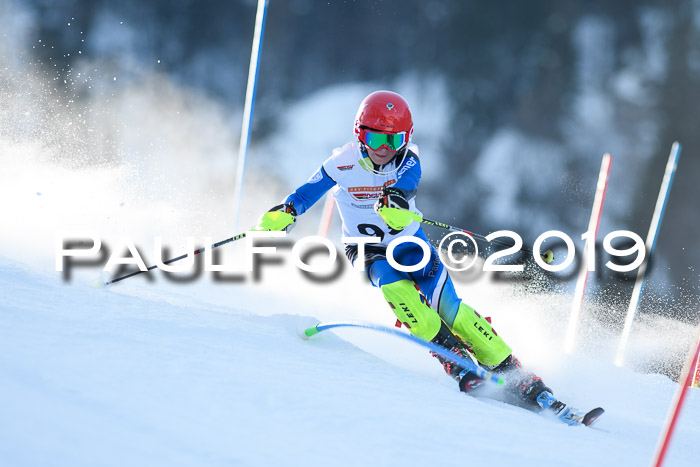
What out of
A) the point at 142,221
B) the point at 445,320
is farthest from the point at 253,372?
the point at 142,221

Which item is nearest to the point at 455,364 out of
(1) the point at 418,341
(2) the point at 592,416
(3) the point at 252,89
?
(1) the point at 418,341

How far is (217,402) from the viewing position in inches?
57.4

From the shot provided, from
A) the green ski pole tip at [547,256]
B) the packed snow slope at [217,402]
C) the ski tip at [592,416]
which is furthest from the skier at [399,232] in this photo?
the green ski pole tip at [547,256]

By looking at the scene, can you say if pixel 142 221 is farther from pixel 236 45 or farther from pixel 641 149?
pixel 641 149

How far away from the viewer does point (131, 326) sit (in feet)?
6.18

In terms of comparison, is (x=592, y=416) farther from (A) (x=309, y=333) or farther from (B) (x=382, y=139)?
(B) (x=382, y=139)

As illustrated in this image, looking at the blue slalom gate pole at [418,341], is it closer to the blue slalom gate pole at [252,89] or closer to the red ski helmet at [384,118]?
the red ski helmet at [384,118]

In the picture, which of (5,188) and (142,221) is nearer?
(5,188)

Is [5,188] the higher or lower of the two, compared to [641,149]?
lower

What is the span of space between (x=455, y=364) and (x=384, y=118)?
111 cm

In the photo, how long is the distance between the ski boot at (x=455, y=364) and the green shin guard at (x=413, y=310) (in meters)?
0.07

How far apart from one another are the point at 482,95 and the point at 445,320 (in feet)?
17.7

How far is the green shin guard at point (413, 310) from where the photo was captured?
8.53 feet

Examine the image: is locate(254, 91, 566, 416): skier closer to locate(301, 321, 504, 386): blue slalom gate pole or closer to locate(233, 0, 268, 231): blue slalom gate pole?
locate(301, 321, 504, 386): blue slalom gate pole
